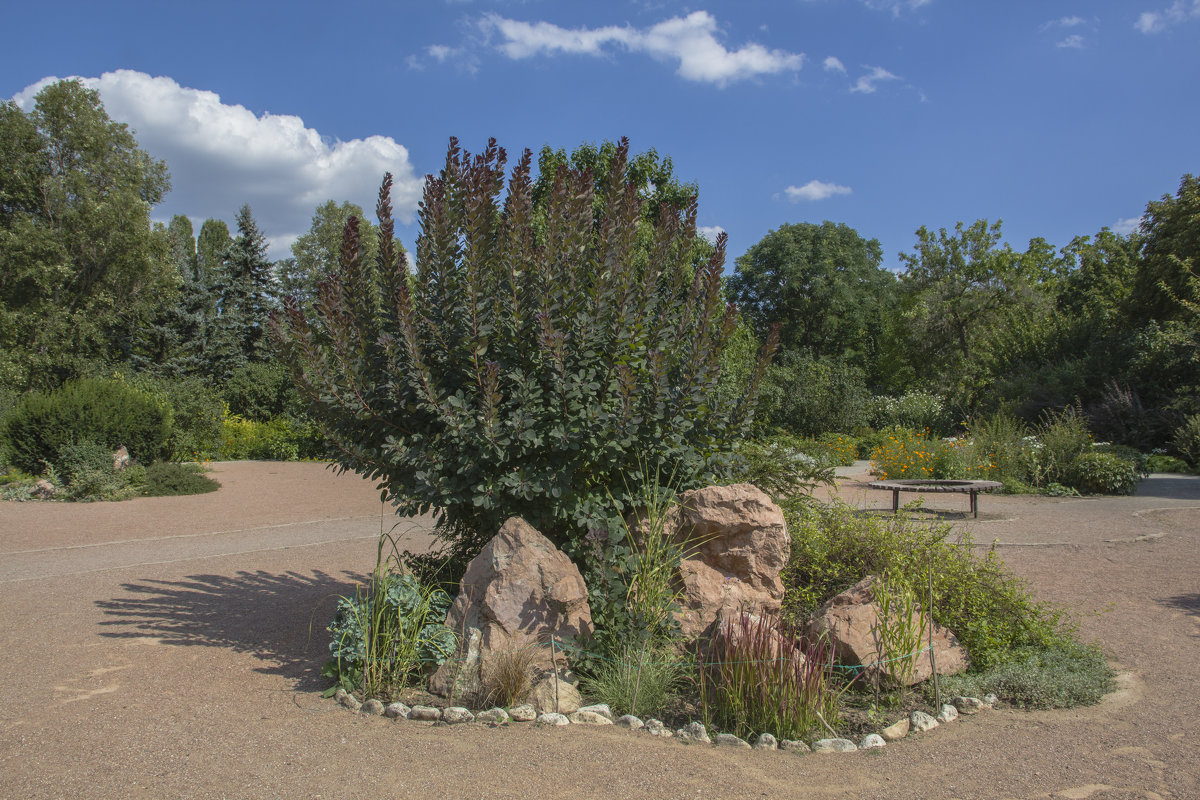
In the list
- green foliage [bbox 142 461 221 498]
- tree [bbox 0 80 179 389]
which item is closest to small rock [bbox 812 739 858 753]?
green foliage [bbox 142 461 221 498]

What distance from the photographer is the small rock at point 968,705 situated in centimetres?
399

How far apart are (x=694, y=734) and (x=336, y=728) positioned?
5.92 ft

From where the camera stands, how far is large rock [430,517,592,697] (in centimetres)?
417

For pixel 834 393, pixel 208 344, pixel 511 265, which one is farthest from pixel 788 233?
pixel 511 265

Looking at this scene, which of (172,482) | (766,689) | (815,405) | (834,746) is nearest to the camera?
(834,746)

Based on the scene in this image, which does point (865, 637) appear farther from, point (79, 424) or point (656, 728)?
point (79, 424)

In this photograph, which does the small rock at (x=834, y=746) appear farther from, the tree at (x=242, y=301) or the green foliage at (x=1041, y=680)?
the tree at (x=242, y=301)

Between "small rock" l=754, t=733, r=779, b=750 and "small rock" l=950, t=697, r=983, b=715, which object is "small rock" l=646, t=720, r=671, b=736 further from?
"small rock" l=950, t=697, r=983, b=715

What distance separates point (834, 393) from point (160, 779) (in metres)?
23.1

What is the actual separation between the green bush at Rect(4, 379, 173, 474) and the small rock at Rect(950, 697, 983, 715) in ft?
51.3

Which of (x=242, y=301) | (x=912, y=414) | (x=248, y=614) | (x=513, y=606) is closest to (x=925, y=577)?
(x=513, y=606)

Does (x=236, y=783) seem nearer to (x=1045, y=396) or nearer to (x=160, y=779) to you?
(x=160, y=779)

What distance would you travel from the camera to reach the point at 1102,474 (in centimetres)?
1355

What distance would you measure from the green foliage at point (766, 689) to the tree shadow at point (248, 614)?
7.72 feet
